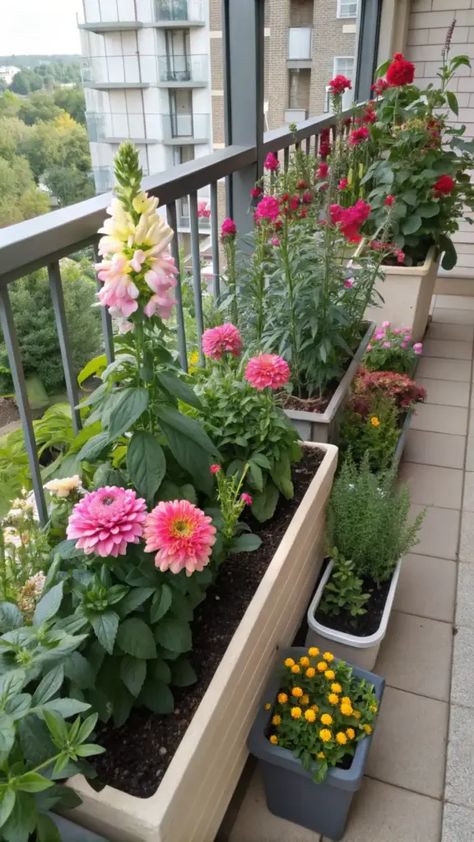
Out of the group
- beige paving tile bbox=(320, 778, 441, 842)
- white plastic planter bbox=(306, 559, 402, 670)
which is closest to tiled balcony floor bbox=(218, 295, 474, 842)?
beige paving tile bbox=(320, 778, 441, 842)

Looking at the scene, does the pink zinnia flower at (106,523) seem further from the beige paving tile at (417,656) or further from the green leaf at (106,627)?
the beige paving tile at (417,656)

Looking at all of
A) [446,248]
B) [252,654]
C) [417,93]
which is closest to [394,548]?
[252,654]

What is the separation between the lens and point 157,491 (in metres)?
1.26

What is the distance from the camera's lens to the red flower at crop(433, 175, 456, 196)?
2.96 metres

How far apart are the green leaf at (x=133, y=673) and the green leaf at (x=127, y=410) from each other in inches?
15.3

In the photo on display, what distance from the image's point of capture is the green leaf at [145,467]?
3.84ft

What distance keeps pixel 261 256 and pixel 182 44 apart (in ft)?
2.05

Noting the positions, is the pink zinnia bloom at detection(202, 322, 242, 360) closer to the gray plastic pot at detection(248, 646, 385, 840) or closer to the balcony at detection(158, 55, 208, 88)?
the balcony at detection(158, 55, 208, 88)

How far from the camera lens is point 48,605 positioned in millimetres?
986

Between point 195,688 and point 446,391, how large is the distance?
7.97ft

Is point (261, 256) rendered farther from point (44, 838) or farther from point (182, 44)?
point (44, 838)

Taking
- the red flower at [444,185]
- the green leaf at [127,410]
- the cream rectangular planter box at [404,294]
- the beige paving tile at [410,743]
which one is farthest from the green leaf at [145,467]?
the red flower at [444,185]

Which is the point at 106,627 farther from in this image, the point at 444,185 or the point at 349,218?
the point at 444,185

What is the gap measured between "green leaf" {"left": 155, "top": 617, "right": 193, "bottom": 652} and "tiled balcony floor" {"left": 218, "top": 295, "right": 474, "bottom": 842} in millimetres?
591
